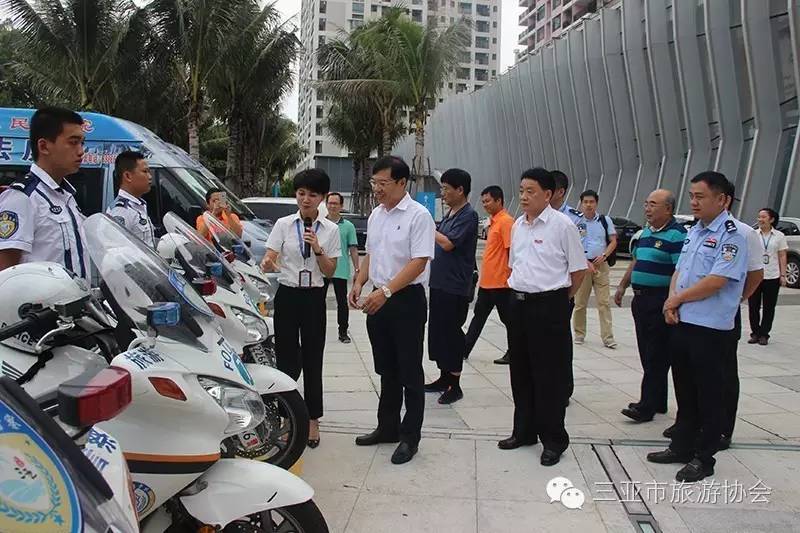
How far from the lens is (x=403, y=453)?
3.94 m

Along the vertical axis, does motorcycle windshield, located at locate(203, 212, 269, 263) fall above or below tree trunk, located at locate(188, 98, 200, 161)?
below

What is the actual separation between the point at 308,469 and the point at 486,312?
2.78 m

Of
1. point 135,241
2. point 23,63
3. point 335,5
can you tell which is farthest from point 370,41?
point 335,5

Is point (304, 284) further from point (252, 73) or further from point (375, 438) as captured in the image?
point (252, 73)

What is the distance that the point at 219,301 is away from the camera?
3705 mm

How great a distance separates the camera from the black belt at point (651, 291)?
4586mm

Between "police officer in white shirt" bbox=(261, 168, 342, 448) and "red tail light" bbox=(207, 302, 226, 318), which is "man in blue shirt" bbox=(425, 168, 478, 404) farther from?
"red tail light" bbox=(207, 302, 226, 318)

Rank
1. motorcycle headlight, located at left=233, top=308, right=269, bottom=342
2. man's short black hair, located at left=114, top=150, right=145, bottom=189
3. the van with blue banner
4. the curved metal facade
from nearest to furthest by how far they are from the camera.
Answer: motorcycle headlight, located at left=233, top=308, right=269, bottom=342, man's short black hair, located at left=114, top=150, right=145, bottom=189, the van with blue banner, the curved metal facade

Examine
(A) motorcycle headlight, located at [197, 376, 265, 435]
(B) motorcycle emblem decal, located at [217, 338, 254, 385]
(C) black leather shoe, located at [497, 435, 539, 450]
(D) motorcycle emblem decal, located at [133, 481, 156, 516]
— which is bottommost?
(C) black leather shoe, located at [497, 435, 539, 450]

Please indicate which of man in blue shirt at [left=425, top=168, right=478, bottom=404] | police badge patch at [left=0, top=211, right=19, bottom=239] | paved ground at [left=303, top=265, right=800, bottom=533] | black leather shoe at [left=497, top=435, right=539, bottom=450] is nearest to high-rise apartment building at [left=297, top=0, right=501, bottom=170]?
man in blue shirt at [left=425, top=168, right=478, bottom=404]

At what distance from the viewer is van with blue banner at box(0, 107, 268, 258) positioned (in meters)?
8.01

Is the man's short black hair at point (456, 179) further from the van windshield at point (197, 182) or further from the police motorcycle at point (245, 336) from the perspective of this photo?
the van windshield at point (197, 182)

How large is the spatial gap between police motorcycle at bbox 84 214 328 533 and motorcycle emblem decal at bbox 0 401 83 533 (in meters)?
0.82

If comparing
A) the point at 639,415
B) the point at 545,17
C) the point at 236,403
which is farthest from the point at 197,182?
the point at 545,17
